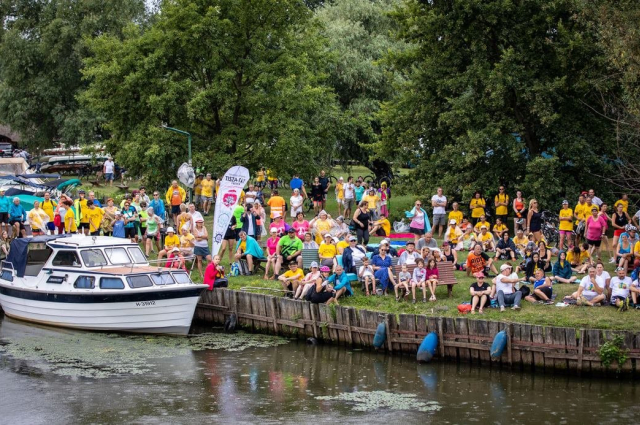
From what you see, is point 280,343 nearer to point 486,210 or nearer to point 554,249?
point 554,249

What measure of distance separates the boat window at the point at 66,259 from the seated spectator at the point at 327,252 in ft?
21.3

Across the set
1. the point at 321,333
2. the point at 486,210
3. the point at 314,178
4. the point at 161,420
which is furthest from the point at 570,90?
the point at 161,420

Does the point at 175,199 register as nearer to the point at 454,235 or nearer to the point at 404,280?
the point at 454,235

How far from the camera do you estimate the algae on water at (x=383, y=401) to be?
19.3m

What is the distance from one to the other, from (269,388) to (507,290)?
247 inches

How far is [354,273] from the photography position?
26.0 meters

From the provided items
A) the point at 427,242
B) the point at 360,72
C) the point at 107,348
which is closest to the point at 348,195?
the point at 427,242

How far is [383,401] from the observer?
19.8m

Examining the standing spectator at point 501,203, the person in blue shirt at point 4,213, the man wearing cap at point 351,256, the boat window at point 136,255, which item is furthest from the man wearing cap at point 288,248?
the person in blue shirt at point 4,213

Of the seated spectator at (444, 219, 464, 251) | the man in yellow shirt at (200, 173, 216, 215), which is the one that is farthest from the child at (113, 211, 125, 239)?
the seated spectator at (444, 219, 464, 251)

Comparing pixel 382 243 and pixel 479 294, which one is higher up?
pixel 382 243

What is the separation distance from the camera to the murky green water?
18891mm

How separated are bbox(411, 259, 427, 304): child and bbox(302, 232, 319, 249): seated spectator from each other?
127 inches

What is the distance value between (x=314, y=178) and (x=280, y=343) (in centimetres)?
1488
